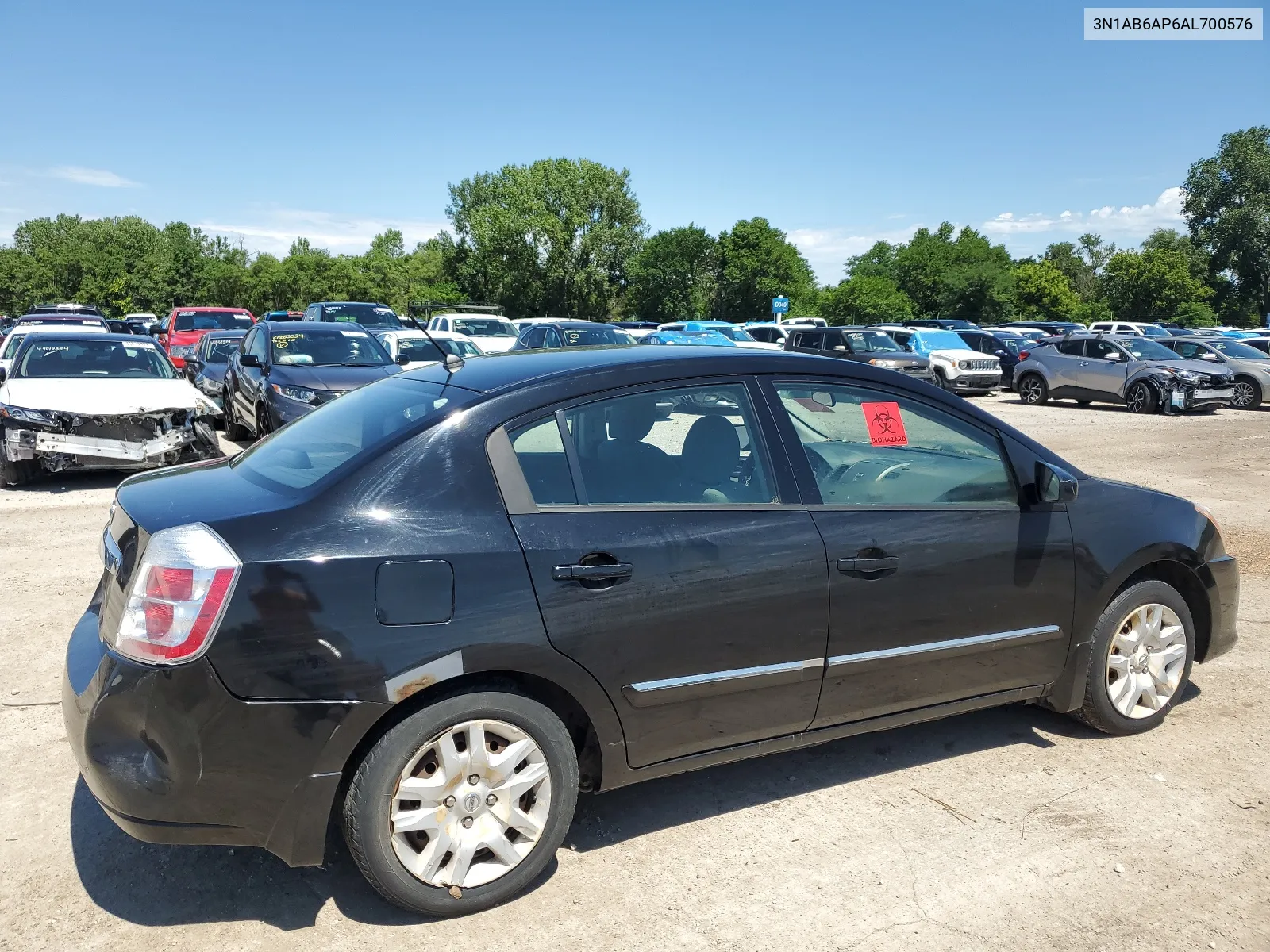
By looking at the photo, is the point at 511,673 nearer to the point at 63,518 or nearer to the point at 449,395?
the point at 449,395

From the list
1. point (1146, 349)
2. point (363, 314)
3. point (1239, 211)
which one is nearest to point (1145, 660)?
point (1146, 349)

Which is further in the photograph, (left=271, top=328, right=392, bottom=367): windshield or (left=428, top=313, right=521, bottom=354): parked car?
(left=428, top=313, right=521, bottom=354): parked car

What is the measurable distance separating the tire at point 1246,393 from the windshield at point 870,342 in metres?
7.96

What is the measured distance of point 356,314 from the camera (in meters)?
25.2

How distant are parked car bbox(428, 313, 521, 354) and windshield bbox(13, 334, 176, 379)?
12781 mm

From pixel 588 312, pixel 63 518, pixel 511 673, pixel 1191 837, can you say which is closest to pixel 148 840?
pixel 511 673

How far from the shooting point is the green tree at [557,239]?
Result: 6719 cm

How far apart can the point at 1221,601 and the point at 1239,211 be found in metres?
75.5

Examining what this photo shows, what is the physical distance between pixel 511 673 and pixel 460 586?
0.35 metres

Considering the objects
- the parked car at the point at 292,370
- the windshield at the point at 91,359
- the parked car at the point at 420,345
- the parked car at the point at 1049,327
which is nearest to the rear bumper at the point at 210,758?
the parked car at the point at 292,370

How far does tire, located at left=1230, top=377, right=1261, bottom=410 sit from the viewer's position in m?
23.0

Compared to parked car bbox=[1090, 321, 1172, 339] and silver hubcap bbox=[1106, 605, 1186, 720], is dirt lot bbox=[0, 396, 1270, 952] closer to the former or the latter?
silver hubcap bbox=[1106, 605, 1186, 720]

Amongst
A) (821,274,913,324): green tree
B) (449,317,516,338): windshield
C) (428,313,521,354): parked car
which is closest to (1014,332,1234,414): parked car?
(428,313,521,354): parked car

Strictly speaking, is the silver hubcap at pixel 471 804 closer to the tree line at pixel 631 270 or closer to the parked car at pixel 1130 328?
the parked car at pixel 1130 328
